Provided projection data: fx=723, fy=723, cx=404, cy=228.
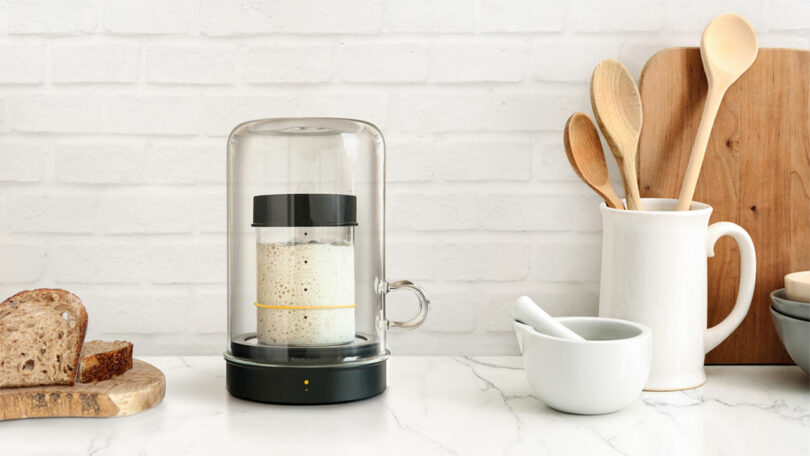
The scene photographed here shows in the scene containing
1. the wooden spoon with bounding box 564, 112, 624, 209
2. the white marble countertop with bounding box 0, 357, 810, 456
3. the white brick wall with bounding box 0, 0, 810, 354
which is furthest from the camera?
the white brick wall with bounding box 0, 0, 810, 354

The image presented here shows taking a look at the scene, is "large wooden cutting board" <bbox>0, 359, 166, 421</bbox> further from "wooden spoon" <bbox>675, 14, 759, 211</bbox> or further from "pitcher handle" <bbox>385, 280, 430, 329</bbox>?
"wooden spoon" <bbox>675, 14, 759, 211</bbox>

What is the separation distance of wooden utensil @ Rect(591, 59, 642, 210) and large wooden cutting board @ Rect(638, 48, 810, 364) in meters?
0.06

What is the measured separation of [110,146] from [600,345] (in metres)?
0.85

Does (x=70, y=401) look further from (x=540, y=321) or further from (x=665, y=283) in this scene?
(x=665, y=283)

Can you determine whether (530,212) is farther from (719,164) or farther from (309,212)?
(309,212)

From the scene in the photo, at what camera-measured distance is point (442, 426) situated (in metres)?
0.86

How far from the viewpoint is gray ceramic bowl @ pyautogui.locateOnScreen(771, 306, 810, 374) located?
986 millimetres

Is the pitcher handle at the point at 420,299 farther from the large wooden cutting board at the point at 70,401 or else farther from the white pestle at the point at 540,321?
the large wooden cutting board at the point at 70,401

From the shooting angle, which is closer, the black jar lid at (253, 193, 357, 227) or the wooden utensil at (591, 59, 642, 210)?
the black jar lid at (253, 193, 357, 227)

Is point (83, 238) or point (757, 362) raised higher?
point (83, 238)

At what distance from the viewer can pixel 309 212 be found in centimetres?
93

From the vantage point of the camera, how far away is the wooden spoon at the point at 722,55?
109cm

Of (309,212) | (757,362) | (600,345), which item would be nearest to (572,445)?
(600,345)

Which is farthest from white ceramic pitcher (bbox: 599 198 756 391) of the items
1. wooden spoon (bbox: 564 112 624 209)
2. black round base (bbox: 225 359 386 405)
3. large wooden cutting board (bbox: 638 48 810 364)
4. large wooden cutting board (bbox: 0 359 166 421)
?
large wooden cutting board (bbox: 0 359 166 421)
